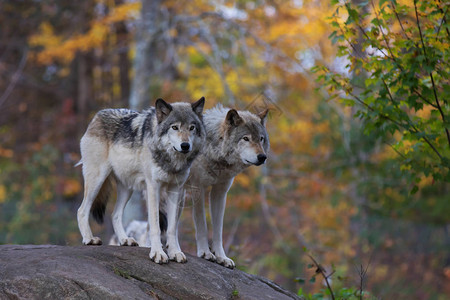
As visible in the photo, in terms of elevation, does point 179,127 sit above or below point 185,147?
above

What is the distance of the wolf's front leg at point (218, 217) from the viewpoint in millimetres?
6439

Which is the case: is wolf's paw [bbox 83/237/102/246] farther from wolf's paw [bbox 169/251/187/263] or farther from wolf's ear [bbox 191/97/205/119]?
wolf's ear [bbox 191/97/205/119]

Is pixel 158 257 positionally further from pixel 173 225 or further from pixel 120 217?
pixel 120 217

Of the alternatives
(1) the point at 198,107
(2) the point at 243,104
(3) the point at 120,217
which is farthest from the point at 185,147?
Result: (2) the point at 243,104

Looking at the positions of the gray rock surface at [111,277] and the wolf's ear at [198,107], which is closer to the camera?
the gray rock surface at [111,277]

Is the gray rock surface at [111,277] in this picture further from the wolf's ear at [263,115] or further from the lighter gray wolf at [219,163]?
the wolf's ear at [263,115]

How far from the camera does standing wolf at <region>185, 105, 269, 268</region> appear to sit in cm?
628

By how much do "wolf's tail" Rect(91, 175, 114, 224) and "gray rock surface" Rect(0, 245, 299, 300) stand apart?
1.01 metres

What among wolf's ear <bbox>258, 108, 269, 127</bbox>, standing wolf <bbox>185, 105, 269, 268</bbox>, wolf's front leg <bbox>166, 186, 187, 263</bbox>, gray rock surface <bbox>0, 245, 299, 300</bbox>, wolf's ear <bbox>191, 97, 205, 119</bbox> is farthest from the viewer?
wolf's ear <bbox>258, 108, 269, 127</bbox>

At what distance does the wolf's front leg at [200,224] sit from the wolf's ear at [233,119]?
2.82ft

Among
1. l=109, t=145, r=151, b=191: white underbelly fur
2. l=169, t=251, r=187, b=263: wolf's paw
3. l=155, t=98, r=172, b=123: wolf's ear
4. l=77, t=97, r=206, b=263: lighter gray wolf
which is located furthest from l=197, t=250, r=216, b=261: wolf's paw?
l=155, t=98, r=172, b=123: wolf's ear

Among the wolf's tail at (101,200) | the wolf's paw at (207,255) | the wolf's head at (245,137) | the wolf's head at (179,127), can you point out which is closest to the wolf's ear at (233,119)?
the wolf's head at (245,137)

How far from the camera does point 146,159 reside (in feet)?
19.6

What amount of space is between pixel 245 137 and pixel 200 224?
3.88 ft
